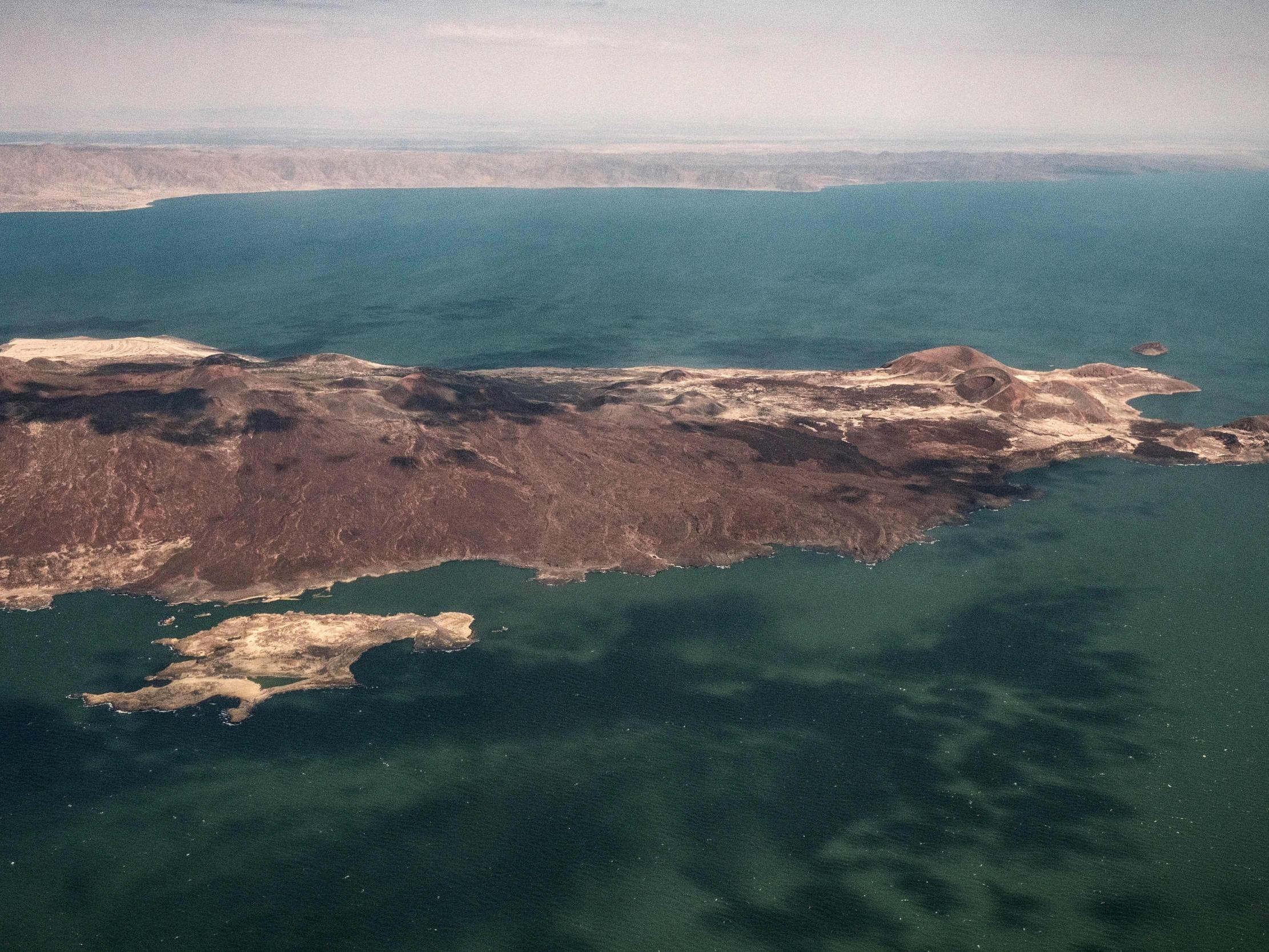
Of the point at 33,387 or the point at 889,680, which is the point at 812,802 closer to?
the point at 889,680

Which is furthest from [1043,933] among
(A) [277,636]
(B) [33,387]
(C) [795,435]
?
(B) [33,387]

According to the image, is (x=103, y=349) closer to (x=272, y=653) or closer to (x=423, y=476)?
(x=423, y=476)

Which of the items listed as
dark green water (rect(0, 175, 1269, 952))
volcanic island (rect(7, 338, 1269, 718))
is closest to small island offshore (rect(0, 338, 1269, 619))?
volcanic island (rect(7, 338, 1269, 718))

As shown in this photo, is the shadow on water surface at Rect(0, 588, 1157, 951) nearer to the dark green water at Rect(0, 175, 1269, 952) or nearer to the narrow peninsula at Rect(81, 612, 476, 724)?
the dark green water at Rect(0, 175, 1269, 952)

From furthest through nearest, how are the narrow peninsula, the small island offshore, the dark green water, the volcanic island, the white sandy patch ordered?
the white sandy patch
the small island offshore
the volcanic island
the narrow peninsula
the dark green water

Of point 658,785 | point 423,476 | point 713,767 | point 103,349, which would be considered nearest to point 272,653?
point 423,476

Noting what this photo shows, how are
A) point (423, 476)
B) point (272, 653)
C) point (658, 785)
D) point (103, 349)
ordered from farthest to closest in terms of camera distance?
point (103, 349) → point (423, 476) → point (272, 653) → point (658, 785)
